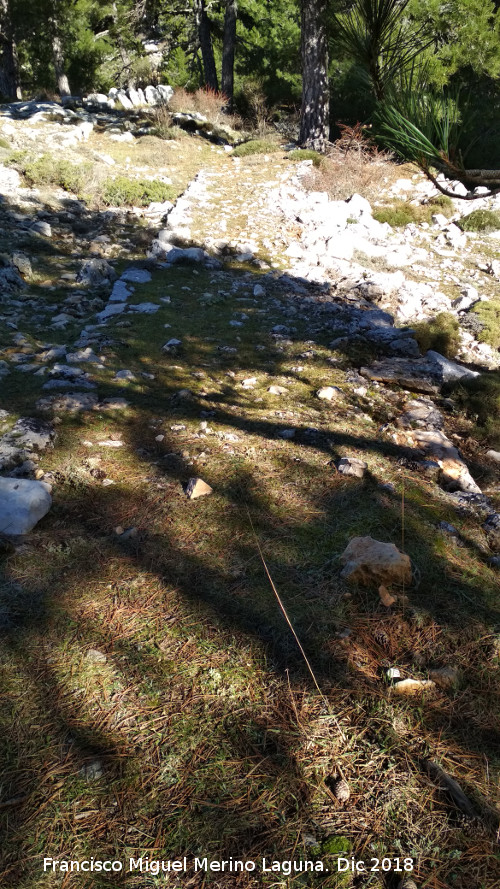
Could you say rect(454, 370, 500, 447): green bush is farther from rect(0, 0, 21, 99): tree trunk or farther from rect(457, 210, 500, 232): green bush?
rect(0, 0, 21, 99): tree trunk

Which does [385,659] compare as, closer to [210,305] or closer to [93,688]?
[93,688]

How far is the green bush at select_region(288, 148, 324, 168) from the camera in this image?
12531 mm

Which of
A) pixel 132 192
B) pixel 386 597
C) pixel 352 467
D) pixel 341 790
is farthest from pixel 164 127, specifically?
pixel 341 790

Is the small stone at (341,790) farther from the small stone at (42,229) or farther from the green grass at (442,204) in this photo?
the green grass at (442,204)

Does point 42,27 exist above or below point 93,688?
above

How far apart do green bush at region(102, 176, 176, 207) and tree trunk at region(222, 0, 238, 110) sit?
10728 millimetres

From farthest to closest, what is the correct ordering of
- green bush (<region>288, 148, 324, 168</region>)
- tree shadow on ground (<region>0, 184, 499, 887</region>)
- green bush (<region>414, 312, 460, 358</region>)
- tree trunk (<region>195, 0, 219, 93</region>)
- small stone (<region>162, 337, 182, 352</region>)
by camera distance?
1. tree trunk (<region>195, 0, 219, 93</region>)
2. green bush (<region>288, 148, 324, 168</region>)
3. green bush (<region>414, 312, 460, 358</region>)
4. small stone (<region>162, 337, 182, 352</region>)
5. tree shadow on ground (<region>0, 184, 499, 887</region>)

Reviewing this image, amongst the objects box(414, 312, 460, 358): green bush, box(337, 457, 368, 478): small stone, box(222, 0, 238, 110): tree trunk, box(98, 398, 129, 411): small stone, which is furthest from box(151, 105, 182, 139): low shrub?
box(337, 457, 368, 478): small stone

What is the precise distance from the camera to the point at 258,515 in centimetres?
285

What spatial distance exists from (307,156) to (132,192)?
506 centimetres

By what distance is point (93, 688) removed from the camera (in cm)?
188

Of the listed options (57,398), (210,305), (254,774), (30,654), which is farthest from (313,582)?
(210,305)

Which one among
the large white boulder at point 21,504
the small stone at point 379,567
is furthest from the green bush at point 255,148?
the small stone at point 379,567

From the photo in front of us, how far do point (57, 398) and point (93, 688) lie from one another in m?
2.53
